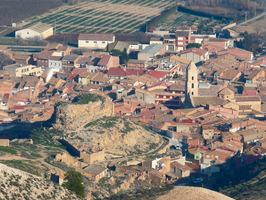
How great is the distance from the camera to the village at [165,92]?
43062 mm

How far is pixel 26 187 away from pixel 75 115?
41.6 feet

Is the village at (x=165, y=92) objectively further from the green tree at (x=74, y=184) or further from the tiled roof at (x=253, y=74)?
the green tree at (x=74, y=184)

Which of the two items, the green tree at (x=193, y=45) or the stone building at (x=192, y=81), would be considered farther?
the green tree at (x=193, y=45)

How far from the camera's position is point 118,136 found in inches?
1695

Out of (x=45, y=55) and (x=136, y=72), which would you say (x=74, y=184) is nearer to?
(x=136, y=72)

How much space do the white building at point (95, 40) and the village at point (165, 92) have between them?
0.11 meters

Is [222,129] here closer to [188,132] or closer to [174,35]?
[188,132]

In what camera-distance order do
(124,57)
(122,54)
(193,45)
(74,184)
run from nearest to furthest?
(74,184) < (124,57) < (122,54) < (193,45)

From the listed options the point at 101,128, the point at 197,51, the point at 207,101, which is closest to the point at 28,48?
the point at 197,51

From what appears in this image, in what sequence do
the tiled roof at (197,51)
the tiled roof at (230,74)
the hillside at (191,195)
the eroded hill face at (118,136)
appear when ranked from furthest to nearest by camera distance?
the tiled roof at (197,51) → the tiled roof at (230,74) → the eroded hill face at (118,136) → the hillside at (191,195)

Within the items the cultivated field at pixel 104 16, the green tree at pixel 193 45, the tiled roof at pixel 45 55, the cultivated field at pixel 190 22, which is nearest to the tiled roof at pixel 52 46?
the tiled roof at pixel 45 55

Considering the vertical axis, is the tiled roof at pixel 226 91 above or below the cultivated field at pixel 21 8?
below

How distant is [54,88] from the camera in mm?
59750

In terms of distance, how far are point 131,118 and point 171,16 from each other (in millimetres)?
47228
